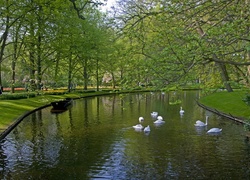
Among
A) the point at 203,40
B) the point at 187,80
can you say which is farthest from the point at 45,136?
the point at 203,40

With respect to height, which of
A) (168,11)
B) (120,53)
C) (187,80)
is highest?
(168,11)

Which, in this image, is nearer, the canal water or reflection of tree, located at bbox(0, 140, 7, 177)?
the canal water

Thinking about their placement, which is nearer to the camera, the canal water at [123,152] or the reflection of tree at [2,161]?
the canal water at [123,152]

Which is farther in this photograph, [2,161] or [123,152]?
[123,152]

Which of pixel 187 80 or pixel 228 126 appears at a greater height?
pixel 187 80

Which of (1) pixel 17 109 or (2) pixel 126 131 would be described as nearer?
(2) pixel 126 131

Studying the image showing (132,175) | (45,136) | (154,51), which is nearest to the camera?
(132,175)

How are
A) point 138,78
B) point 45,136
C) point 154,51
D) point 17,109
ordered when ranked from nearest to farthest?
point 138,78, point 154,51, point 45,136, point 17,109

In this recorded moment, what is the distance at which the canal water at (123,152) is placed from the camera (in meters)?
11.9

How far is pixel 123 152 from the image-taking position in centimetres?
1489

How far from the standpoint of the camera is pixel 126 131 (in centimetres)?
2022

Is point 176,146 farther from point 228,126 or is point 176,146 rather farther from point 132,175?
point 228,126

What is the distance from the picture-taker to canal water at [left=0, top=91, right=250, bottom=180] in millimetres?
11945

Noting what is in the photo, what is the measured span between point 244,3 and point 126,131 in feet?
34.7
